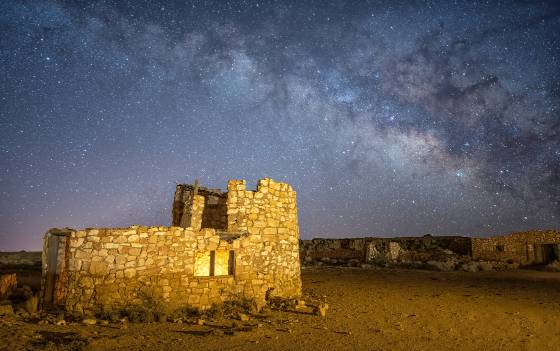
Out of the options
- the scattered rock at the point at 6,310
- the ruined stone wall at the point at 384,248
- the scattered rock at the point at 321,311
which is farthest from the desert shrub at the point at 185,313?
the ruined stone wall at the point at 384,248

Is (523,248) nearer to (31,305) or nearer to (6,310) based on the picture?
(31,305)

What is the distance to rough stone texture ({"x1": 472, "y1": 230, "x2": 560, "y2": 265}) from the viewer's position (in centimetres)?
2877

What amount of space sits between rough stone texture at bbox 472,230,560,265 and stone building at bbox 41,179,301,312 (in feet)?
74.0

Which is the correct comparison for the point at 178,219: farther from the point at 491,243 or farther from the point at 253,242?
the point at 491,243

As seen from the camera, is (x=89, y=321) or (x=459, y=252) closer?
(x=89, y=321)

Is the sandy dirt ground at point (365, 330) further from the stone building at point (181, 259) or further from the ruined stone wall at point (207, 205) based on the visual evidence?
the ruined stone wall at point (207, 205)

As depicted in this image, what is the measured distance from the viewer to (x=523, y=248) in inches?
1140

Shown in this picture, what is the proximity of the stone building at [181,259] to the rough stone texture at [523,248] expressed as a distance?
2257cm

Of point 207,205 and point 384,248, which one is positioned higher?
point 207,205

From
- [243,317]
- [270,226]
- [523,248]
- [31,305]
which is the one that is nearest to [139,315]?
[243,317]

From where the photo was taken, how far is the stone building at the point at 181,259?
10234 mm

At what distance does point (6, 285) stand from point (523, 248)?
33054 millimetres

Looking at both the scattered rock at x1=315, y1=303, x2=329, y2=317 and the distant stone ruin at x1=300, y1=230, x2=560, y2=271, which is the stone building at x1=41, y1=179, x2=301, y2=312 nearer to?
the scattered rock at x1=315, y1=303, x2=329, y2=317

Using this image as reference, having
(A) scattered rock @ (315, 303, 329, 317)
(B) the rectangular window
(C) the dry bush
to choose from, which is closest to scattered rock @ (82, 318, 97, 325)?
(C) the dry bush
